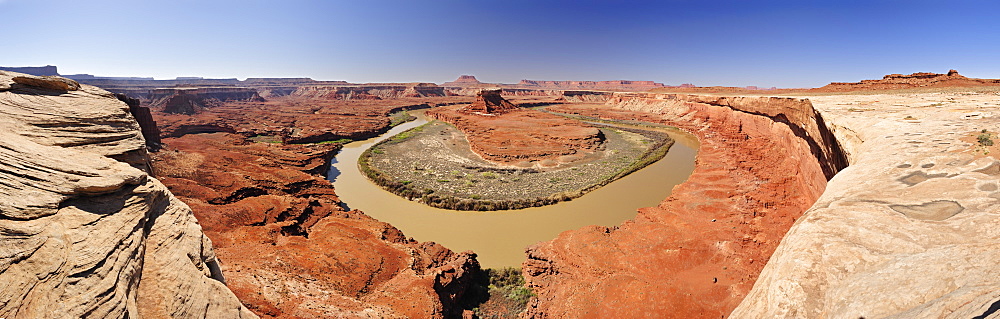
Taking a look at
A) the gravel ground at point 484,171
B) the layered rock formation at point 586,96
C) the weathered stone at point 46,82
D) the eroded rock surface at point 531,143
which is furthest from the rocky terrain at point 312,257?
the layered rock formation at point 586,96

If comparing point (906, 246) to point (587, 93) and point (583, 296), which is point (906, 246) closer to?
point (583, 296)

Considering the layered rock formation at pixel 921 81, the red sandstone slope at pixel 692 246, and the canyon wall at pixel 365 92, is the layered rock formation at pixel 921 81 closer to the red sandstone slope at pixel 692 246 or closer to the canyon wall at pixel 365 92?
the red sandstone slope at pixel 692 246

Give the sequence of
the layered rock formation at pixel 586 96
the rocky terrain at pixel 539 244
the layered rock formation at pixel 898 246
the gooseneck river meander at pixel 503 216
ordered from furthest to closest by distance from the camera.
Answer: the layered rock formation at pixel 586 96 → the gooseneck river meander at pixel 503 216 → the rocky terrain at pixel 539 244 → the layered rock formation at pixel 898 246

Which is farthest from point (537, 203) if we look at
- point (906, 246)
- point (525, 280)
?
point (906, 246)

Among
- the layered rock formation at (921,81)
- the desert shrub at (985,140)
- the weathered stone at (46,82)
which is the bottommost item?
the desert shrub at (985,140)

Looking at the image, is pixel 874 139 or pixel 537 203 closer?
pixel 874 139

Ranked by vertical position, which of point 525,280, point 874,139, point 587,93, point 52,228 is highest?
point 587,93

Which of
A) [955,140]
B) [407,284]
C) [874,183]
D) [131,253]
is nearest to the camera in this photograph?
[131,253]
